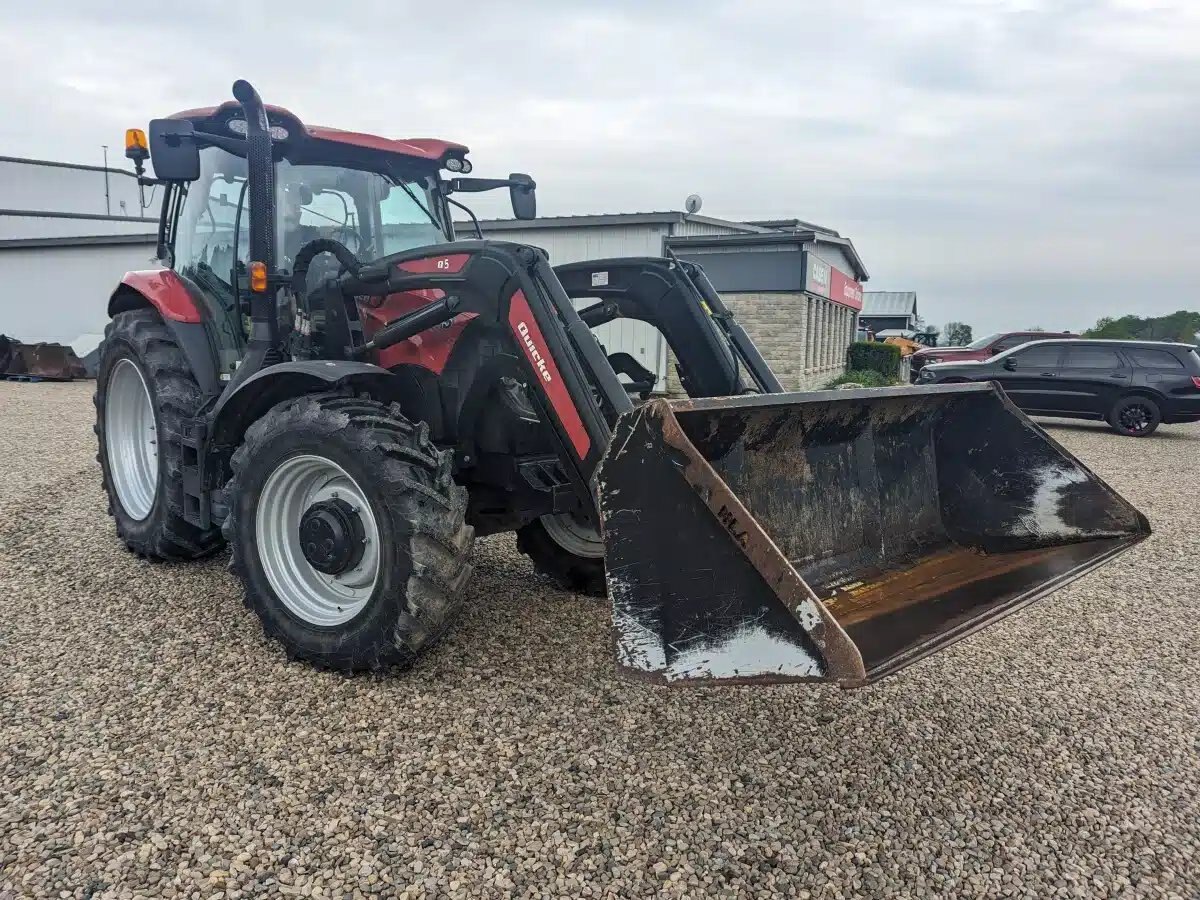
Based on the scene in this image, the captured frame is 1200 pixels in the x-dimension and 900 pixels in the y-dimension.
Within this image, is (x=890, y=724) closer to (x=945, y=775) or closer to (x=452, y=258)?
(x=945, y=775)

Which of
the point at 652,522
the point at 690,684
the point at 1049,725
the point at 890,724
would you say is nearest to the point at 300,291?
the point at 652,522

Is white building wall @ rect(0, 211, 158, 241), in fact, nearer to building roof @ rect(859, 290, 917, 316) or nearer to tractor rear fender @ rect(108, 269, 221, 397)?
tractor rear fender @ rect(108, 269, 221, 397)

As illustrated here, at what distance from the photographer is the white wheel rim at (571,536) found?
467 cm

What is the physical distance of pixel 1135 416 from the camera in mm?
14500

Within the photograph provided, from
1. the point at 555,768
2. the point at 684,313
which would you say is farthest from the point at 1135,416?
the point at 555,768

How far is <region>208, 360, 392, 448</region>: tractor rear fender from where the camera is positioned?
3.62m

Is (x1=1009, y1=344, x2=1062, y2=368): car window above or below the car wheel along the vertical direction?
above

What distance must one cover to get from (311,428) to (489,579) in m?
1.83

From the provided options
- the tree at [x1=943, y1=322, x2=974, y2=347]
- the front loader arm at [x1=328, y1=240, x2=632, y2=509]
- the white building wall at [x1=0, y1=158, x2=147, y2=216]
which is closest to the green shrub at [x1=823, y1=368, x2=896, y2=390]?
the front loader arm at [x1=328, y1=240, x2=632, y2=509]

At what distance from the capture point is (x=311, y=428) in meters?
3.48

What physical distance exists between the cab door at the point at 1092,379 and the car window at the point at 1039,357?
A: 22cm

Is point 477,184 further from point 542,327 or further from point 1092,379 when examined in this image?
point 1092,379

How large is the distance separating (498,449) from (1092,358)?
13859 millimetres

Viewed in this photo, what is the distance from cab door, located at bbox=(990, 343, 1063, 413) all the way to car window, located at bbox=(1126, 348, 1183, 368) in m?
1.09
